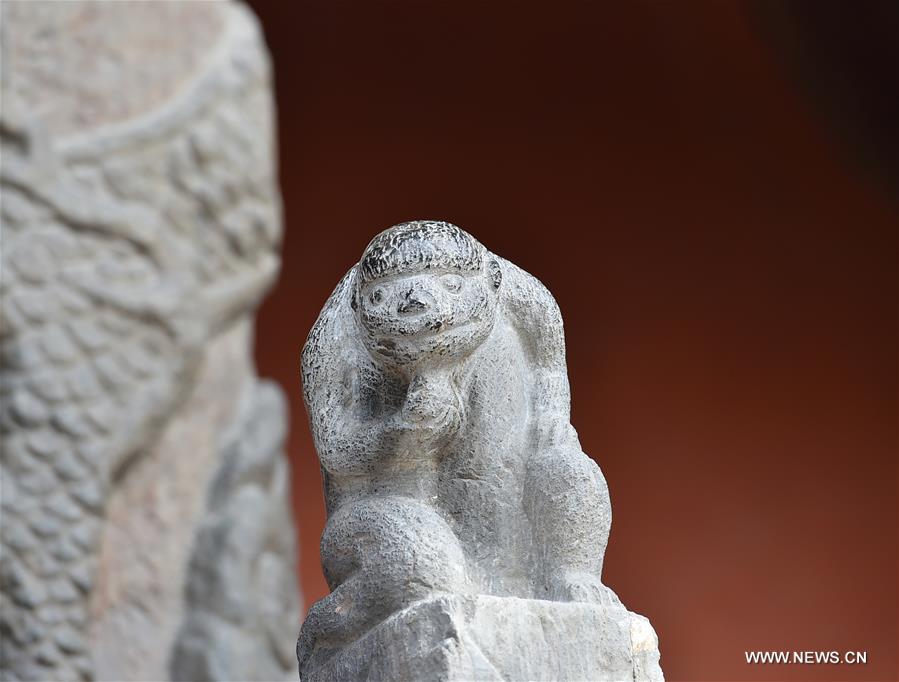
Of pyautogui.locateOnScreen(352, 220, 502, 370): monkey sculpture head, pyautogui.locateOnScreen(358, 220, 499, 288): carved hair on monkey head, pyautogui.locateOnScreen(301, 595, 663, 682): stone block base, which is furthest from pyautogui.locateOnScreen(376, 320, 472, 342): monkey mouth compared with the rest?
pyautogui.locateOnScreen(301, 595, 663, 682): stone block base

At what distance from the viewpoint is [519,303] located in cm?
291

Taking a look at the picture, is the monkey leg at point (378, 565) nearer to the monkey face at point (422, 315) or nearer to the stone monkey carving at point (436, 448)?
the stone monkey carving at point (436, 448)

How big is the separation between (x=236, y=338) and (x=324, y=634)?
1415 mm

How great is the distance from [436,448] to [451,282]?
0.30 meters

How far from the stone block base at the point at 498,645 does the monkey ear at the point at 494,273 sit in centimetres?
59

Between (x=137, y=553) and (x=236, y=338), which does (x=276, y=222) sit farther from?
(x=137, y=553)

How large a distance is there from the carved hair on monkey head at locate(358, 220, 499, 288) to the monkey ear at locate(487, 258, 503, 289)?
6 centimetres

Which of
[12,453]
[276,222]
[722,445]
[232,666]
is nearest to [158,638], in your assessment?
[232,666]

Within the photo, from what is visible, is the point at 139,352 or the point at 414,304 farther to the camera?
the point at 139,352

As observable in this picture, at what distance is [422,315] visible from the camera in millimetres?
2676

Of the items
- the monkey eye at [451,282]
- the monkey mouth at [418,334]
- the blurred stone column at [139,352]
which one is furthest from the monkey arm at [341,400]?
the blurred stone column at [139,352]

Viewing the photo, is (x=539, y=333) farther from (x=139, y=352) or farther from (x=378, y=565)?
(x=139, y=352)

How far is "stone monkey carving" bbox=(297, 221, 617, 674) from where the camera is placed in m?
2.68

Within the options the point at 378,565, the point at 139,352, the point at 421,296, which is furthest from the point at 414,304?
the point at 139,352
